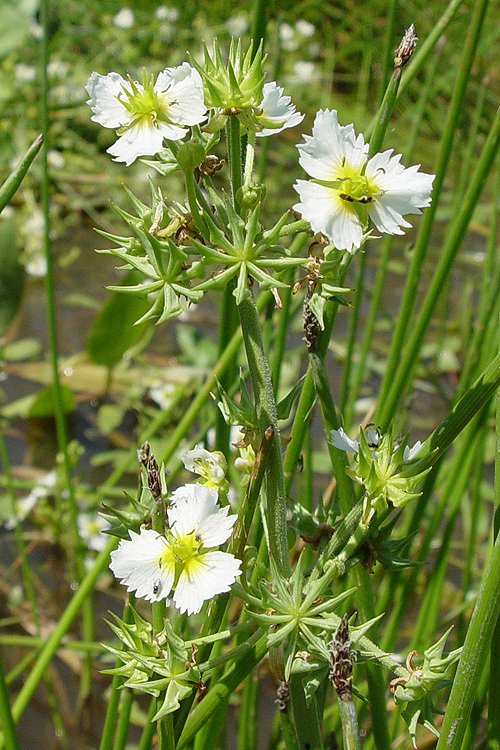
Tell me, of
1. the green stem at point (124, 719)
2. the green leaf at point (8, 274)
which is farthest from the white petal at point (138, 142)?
the green leaf at point (8, 274)

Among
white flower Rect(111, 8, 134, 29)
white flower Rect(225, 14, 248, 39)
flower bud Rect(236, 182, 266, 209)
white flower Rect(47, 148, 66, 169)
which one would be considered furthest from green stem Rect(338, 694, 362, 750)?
white flower Rect(111, 8, 134, 29)

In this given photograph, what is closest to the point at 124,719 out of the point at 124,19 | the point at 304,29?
the point at 124,19

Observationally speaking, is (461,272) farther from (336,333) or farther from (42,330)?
(42,330)

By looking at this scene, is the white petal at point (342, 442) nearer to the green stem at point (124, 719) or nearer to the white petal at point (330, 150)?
the white petal at point (330, 150)

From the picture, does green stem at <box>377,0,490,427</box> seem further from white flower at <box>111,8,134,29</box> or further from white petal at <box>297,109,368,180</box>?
white flower at <box>111,8,134,29</box>

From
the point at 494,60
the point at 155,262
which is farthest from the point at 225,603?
the point at 494,60

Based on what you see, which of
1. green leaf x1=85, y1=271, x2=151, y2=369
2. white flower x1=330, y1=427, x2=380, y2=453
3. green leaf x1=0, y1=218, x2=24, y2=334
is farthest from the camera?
green leaf x1=85, y1=271, x2=151, y2=369
